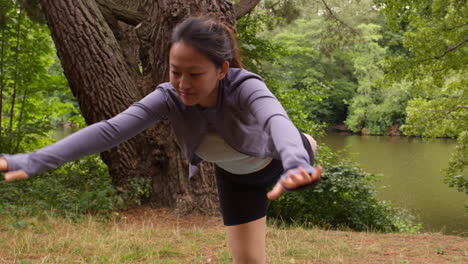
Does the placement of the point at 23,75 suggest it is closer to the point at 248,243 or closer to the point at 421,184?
the point at 248,243

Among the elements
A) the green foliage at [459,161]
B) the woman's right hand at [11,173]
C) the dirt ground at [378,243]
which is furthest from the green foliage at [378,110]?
the woman's right hand at [11,173]

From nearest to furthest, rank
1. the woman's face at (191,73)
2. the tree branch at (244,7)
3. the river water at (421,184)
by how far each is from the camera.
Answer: the woman's face at (191,73) < the tree branch at (244,7) < the river water at (421,184)

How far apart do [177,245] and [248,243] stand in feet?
7.69

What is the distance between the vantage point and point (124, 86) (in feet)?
22.8

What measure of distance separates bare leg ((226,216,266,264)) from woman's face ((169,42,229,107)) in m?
1.04

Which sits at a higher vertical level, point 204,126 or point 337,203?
point 204,126

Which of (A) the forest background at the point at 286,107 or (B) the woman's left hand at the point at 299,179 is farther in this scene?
(A) the forest background at the point at 286,107

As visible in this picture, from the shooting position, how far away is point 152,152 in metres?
7.03

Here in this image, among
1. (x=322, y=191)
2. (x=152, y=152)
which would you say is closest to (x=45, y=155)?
(x=152, y=152)

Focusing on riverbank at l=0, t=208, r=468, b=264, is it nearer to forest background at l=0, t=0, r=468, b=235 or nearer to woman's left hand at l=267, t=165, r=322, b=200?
forest background at l=0, t=0, r=468, b=235

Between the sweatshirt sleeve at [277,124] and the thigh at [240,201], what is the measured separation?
0.81 metres

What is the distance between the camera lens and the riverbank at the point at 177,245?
174 inches

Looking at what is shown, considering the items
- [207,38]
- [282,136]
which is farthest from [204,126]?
[282,136]

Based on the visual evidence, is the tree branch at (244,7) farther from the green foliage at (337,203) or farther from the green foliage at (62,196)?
the green foliage at (62,196)
